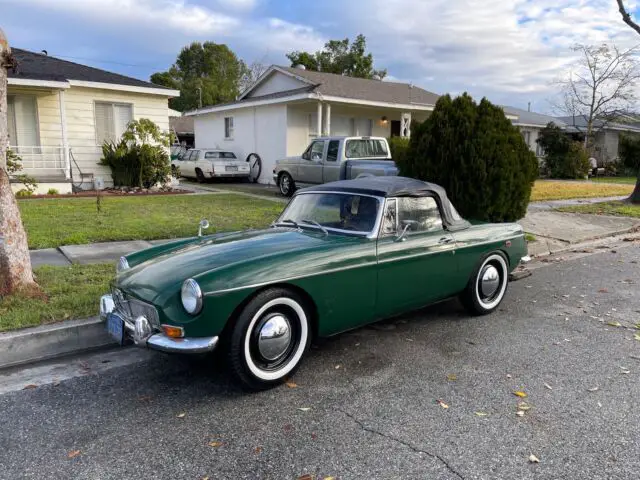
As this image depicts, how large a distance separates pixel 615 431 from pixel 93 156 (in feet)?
51.5

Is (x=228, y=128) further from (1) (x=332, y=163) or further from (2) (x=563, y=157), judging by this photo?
(2) (x=563, y=157)

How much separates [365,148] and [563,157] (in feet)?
50.5

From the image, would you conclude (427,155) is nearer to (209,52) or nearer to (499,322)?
(499,322)

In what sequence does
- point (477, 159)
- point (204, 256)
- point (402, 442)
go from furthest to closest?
point (477, 159), point (204, 256), point (402, 442)

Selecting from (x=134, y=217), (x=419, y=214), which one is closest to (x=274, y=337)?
(x=419, y=214)

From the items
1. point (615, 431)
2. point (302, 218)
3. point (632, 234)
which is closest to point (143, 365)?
point (302, 218)

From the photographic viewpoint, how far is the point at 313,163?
536 inches

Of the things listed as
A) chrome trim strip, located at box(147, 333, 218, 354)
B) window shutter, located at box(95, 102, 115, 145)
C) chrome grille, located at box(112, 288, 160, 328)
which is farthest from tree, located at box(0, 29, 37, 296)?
window shutter, located at box(95, 102, 115, 145)

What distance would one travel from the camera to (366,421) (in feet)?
10.0

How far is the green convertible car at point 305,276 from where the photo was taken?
3.20 metres

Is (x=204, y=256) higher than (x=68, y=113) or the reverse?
the reverse

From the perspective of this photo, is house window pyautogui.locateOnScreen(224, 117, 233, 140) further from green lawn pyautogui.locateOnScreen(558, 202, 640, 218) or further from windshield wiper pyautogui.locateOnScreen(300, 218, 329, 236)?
windshield wiper pyautogui.locateOnScreen(300, 218, 329, 236)

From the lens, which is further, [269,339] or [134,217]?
[134,217]

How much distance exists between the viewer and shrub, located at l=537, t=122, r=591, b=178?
24000mm
